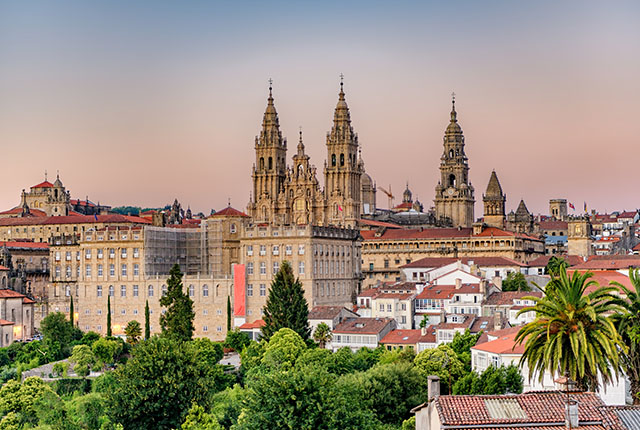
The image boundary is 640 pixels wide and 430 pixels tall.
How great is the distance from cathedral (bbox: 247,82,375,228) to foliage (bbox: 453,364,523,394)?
5896cm

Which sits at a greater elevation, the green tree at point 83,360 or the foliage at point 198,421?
the green tree at point 83,360

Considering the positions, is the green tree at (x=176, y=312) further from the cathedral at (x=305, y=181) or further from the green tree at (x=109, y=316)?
the cathedral at (x=305, y=181)

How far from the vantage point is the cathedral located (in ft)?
376

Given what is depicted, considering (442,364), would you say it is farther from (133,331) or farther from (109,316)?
(109,316)

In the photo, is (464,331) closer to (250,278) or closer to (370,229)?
(250,278)

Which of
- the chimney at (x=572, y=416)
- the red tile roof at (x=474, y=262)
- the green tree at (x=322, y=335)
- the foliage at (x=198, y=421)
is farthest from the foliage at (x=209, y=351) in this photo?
the chimney at (x=572, y=416)

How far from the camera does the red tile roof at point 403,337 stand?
70438 mm

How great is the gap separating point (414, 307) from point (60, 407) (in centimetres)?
3327

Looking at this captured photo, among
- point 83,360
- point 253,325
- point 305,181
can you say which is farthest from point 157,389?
point 305,181

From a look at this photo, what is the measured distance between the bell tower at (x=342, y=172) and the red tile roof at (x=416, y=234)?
4.61 meters

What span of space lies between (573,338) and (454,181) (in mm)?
108103

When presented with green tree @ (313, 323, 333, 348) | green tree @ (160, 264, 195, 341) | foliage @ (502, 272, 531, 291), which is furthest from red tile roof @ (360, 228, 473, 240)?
green tree @ (313, 323, 333, 348)

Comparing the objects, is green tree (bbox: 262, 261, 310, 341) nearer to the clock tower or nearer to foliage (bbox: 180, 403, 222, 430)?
foliage (bbox: 180, 403, 222, 430)

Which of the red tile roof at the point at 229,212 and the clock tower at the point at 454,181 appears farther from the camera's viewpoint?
the clock tower at the point at 454,181
